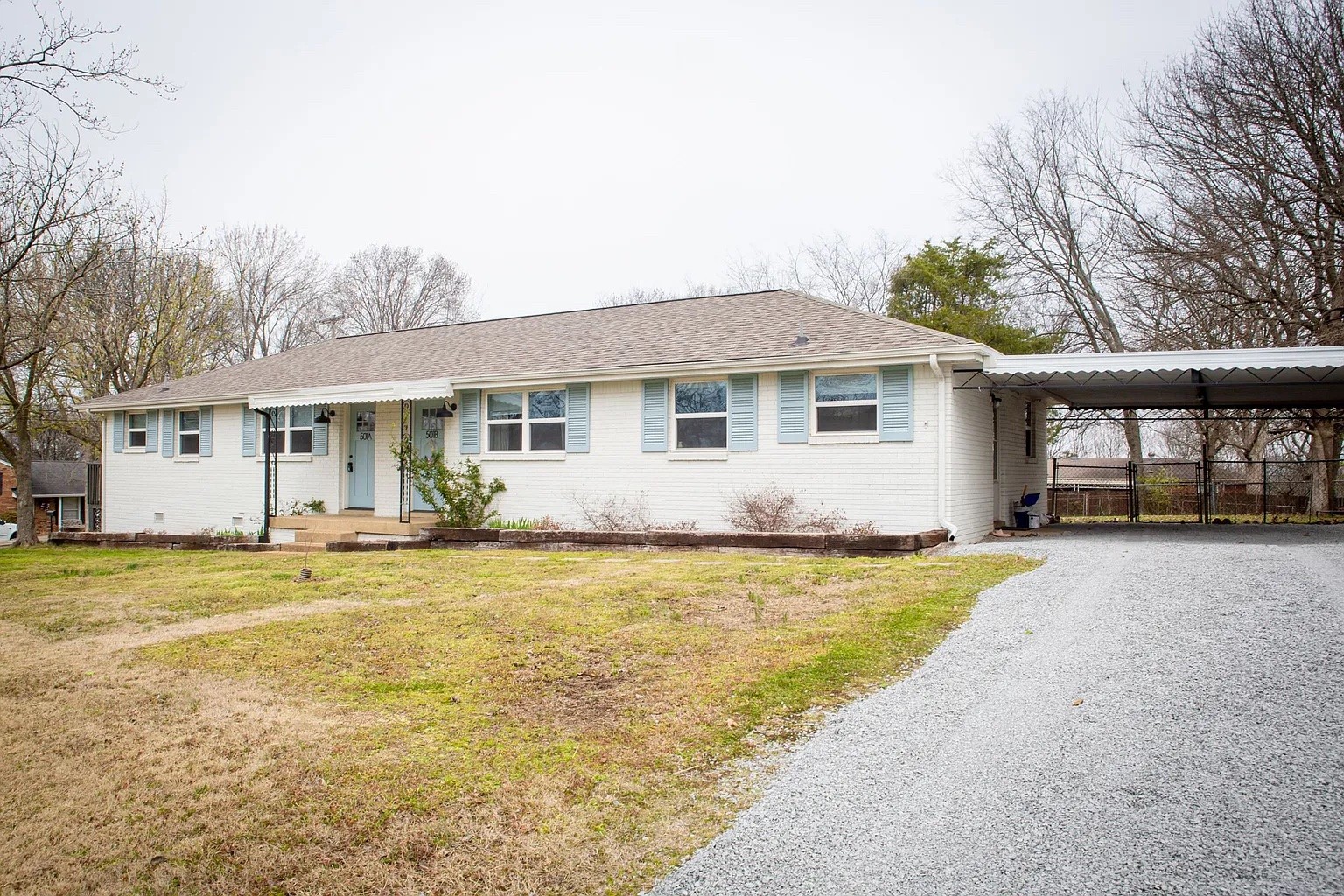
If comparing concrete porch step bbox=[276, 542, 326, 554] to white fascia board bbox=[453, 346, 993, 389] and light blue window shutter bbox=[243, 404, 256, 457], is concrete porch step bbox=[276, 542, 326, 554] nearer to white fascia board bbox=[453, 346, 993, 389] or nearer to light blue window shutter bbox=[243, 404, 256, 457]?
white fascia board bbox=[453, 346, 993, 389]

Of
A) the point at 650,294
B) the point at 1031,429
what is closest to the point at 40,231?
the point at 1031,429

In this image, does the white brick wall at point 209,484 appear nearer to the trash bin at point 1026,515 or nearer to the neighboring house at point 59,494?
the trash bin at point 1026,515

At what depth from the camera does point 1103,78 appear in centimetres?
2352

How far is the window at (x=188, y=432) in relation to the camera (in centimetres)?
2071

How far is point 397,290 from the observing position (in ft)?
142

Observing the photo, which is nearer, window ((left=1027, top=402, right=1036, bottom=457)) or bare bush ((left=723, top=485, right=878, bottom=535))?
bare bush ((left=723, top=485, right=878, bottom=535))

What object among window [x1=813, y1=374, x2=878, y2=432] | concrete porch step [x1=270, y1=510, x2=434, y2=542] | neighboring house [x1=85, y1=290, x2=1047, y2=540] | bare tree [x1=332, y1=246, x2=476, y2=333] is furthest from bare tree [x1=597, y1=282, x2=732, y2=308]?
window [x1=813, y1=374, x2=878, y2=432]

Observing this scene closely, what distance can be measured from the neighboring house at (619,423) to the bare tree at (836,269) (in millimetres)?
18838

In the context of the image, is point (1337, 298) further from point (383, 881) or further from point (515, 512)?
point (383, 881)

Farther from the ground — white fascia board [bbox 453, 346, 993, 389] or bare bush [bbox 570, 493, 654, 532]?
white fascia board [bbox 453, 346, 993, 389]

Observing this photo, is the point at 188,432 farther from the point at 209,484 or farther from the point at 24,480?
the point at 24,480

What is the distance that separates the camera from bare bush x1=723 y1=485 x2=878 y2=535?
1316 centimetres

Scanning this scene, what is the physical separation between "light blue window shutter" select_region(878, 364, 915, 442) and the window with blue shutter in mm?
17589

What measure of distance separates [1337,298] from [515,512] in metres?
18.1
